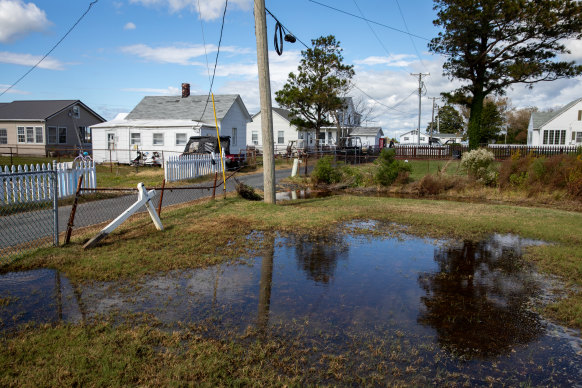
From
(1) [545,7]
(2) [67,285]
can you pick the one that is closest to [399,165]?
(2) [67,285]

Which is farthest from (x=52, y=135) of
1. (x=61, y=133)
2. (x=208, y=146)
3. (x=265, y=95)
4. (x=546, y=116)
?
(x=546, y=116)

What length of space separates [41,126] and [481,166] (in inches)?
1343

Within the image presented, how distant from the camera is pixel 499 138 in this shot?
70.1 metres

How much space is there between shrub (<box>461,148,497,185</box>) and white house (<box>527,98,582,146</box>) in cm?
3542

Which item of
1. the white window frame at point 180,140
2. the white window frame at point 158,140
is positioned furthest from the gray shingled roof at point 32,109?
the white window frame at point 180,140

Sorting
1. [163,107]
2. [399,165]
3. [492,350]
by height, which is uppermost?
[163,107]

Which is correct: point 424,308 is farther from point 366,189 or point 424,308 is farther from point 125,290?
point 366,189

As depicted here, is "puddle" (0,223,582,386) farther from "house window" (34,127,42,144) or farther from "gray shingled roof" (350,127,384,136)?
"gray shingled roof" (350,127,384,136)

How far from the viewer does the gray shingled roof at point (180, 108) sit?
102ft

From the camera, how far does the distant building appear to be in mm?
36125

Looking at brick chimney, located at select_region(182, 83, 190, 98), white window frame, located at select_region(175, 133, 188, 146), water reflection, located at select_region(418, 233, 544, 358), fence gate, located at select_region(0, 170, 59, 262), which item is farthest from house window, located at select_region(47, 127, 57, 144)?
water reflection, located at select_region(418, 233, 544, 358)

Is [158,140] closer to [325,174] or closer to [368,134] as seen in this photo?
[325,174]

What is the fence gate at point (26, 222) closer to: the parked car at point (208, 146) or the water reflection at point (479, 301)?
the water reflection at point (479, 301)

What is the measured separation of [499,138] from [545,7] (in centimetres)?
4613
